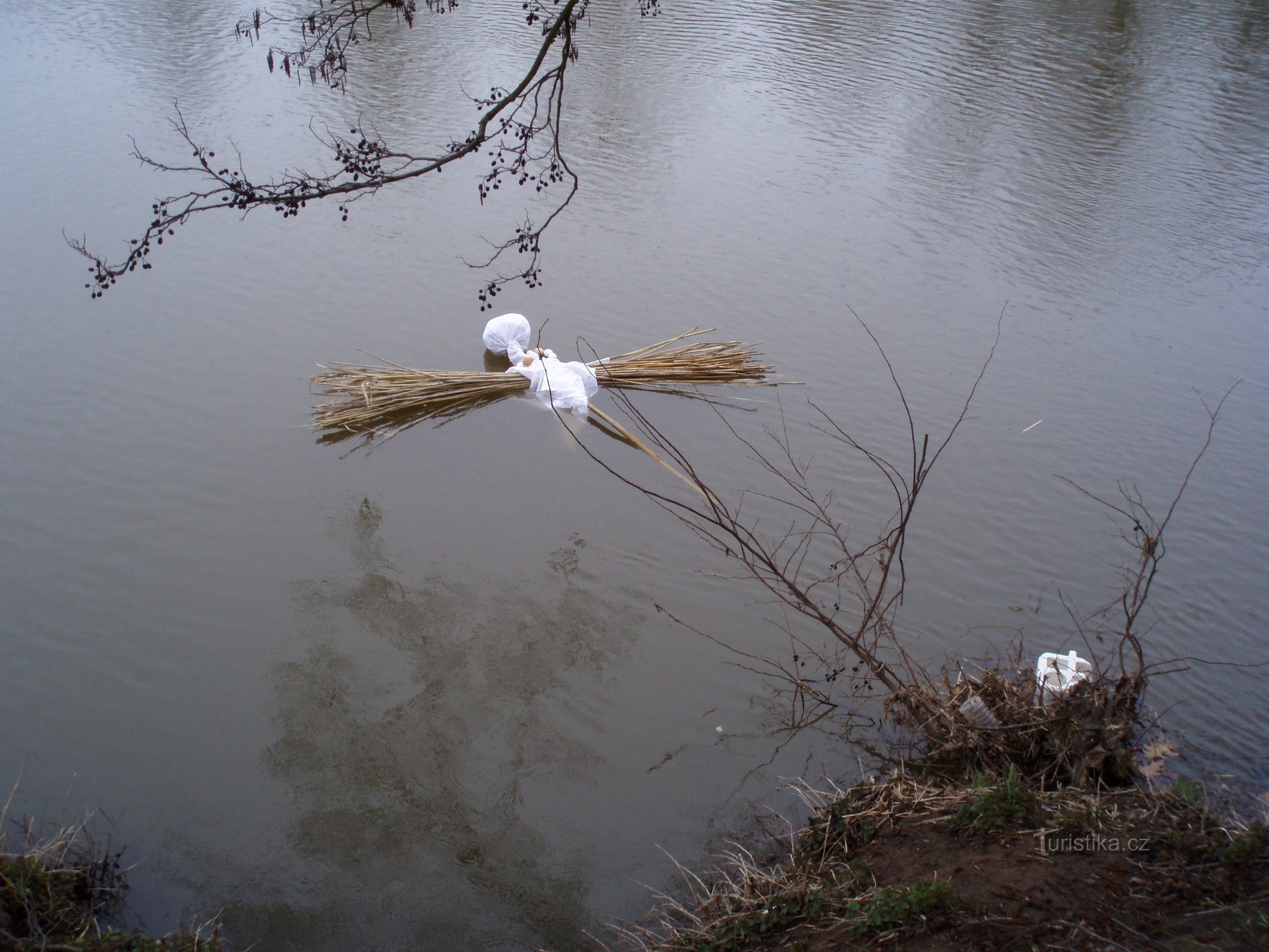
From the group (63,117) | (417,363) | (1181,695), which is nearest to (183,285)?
(417,363)

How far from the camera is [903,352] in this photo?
6.48m

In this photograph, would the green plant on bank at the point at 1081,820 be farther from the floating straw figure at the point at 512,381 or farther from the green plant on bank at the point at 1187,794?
the floating straw figure at the point at 512,381

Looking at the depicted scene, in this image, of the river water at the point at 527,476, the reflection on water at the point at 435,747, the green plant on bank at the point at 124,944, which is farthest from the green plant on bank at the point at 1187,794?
the green plant on bank at the point at 124,944

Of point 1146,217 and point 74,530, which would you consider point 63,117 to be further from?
point 1146,217

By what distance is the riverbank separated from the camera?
2.52 metres

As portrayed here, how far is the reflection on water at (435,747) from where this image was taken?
314 cm

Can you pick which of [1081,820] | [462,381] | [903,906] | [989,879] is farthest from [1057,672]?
[462,381]

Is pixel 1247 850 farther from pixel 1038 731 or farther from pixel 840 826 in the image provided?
pixel 840 826

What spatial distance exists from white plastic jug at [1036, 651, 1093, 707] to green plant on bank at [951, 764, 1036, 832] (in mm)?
591

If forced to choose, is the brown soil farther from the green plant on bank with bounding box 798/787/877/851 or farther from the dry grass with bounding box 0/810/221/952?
the dry grass with bounding box 0/810/221/952

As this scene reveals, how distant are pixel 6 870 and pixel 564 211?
6422mm

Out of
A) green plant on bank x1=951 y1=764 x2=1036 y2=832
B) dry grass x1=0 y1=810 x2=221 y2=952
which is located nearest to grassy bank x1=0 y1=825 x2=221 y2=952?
dry grass x1=0 y1=810 x2=221 y2=952

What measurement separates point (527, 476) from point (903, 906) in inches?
125

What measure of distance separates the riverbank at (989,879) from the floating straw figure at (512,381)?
252cm
